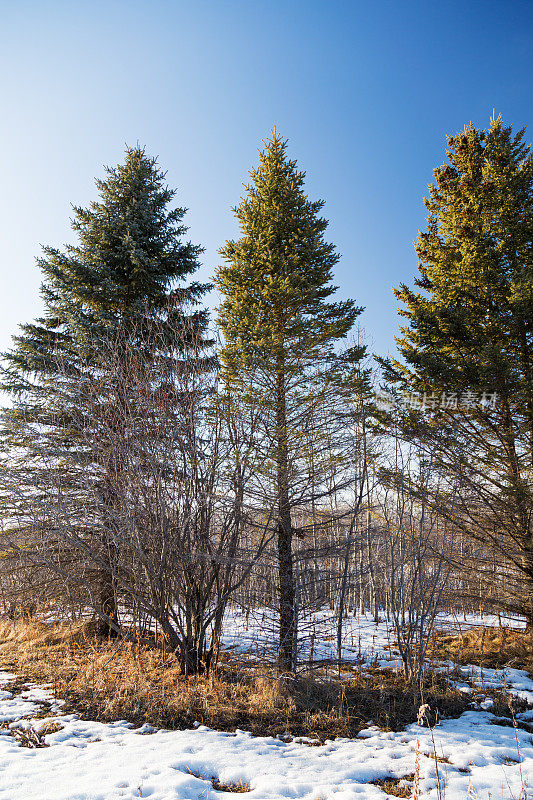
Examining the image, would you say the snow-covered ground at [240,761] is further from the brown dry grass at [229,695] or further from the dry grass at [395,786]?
the brown dry grass at [229,695]

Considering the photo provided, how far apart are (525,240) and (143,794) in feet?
34.8

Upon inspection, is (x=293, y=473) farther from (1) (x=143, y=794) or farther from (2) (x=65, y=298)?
(2) (x=65, y=298)

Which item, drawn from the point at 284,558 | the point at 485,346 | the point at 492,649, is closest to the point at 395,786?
the point at 284,558

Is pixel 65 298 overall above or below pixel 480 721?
above

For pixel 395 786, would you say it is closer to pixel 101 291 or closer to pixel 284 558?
pixel 284 558

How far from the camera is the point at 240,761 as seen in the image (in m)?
4.07

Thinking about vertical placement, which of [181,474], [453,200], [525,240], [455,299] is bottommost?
[181,474]

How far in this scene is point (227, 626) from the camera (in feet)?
39.9

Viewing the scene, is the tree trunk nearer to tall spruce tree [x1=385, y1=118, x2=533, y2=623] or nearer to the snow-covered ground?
the snow-covered ground

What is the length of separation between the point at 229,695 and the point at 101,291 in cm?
870

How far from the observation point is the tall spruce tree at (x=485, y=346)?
747cm

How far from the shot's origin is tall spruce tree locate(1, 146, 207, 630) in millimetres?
8672

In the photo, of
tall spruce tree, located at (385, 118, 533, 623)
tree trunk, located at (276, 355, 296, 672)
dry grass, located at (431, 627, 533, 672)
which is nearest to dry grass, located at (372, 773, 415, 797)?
tree trunk, located at (276, 355, 296, 672)

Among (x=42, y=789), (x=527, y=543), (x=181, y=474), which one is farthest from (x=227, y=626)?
(x=42, y=789)
